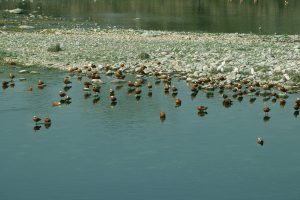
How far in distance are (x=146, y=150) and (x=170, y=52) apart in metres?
23.0

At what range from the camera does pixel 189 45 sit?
170 feet

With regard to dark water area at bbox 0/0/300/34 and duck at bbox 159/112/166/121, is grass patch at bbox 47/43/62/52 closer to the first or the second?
duck at bbox 159/112/166/121

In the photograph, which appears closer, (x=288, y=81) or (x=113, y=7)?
(x=288, y=81)

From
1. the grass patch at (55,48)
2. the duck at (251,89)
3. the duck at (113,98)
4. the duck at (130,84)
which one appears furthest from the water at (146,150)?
the grass patch at (55,48)

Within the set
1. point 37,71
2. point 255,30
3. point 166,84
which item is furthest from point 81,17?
point 166,84

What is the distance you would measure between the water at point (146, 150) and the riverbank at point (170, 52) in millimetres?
4842

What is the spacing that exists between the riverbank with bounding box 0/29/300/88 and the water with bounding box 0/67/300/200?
15.9 feet

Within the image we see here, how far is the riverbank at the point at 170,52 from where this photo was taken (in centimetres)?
3953

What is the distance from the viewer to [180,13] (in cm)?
9525

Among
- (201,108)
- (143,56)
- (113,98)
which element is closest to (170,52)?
(143,56)

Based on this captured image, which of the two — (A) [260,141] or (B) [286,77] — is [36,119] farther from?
(B) [286,77]

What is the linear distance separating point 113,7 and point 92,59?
62.6m

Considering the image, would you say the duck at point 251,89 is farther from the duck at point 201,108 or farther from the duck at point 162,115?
the duck at point 162,115

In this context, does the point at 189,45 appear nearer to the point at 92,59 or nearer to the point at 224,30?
the point at 92,59
